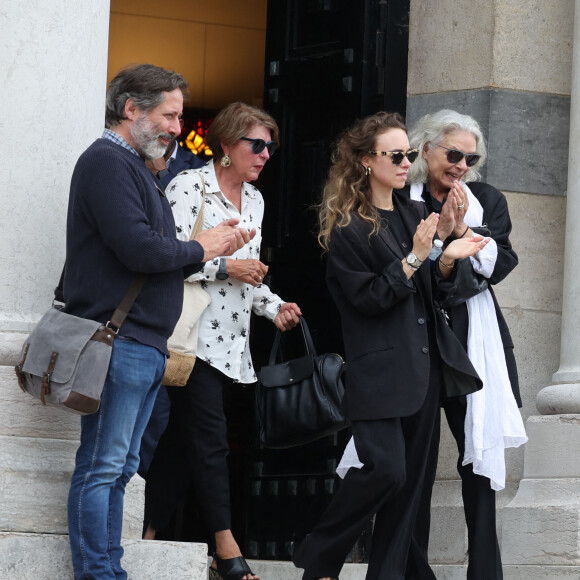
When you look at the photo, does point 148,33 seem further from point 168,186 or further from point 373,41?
point 168,186

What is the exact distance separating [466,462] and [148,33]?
6.14 metres

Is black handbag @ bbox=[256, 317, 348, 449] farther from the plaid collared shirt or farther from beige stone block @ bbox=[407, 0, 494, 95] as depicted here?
beige stone block @ bbox=[407, 0, 494, 95]

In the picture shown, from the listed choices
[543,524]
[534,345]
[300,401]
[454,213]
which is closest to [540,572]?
[543,524]

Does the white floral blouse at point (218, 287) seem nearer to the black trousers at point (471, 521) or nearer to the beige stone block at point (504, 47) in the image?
the black trousers at point (471, 521)

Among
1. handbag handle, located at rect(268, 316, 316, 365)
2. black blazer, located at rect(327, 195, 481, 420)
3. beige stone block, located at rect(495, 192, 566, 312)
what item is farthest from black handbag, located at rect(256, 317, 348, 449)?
beige stone block, located at rect(495, 192, 566, 312)

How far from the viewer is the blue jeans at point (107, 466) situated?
4965 millimetres

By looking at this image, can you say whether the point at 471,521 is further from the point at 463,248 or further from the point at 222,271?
the point at 222,271

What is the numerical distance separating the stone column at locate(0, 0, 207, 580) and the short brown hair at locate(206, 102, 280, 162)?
0.77 meters

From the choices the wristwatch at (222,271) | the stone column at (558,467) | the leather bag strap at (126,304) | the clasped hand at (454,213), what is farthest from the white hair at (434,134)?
the leather bag strap at (126,304)

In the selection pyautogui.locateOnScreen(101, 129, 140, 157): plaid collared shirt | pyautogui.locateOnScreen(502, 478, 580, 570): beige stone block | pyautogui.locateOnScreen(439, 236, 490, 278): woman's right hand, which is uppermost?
pyautogui.locateOnScreen(101, 129, 140, 157): plaid collared shirt

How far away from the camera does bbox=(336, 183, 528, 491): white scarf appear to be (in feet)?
19.5

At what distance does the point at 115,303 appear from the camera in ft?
16.5

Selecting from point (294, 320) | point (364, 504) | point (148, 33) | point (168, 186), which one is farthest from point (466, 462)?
point (148, 33)

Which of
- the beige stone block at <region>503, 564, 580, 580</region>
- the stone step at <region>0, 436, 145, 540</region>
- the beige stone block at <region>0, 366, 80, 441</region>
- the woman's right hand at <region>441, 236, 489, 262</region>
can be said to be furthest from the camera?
the beige stone block at <region>503, 564, 580, 580</region>
